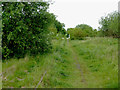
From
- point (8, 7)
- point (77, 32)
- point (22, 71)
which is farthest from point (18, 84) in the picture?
point (77, 32)

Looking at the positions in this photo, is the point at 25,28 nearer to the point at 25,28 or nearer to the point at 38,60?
the point at 25,28

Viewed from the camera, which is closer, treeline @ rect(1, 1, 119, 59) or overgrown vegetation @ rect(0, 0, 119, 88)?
overgrown vegetation @ rect(0, 0, 119, 88)

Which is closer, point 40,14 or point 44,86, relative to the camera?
point 44,86

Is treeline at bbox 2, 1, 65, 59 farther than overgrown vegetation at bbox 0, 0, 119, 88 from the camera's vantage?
Yes

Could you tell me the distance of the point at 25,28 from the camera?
13.2 meters

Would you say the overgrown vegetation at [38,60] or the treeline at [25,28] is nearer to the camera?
the overgrown vegetation at [38,60]

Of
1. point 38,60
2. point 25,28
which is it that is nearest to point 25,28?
point 25,28

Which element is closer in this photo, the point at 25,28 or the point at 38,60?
the point at 38,60

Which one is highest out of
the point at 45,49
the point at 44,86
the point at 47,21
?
the point at 47,21

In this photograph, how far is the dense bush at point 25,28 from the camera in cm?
1283

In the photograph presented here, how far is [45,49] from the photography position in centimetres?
1560

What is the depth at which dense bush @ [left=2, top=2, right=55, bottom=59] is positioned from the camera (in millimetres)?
12828

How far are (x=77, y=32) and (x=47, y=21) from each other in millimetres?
33338

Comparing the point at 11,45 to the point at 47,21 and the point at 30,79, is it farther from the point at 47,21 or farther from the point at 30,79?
the point at 30,79
